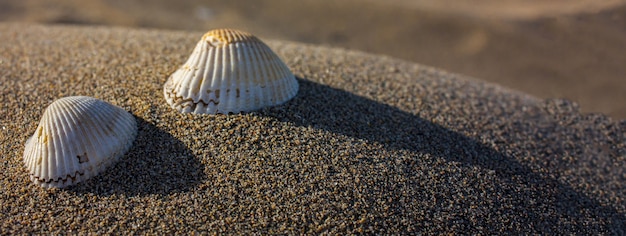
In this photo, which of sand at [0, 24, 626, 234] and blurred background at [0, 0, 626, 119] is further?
blurred background at [0, 0, 626, 119]

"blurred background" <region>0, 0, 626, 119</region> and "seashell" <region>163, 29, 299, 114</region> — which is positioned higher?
"blurred background" <region>0, 0, 626, 119</region>

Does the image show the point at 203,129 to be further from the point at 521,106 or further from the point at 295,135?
the point at 521,106

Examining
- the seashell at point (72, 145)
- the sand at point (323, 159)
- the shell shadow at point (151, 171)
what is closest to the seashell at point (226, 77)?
the sand at point (323, 159)

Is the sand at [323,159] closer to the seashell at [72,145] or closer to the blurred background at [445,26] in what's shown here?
the seashell at [72,145]

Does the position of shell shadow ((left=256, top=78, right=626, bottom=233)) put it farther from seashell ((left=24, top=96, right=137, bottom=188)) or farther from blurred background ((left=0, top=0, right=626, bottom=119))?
blurred background ((left=0, top=0, right=626, bottom=119))

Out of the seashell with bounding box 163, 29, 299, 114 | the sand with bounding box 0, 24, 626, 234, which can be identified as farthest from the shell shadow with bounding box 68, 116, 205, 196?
the seashell with bounding box 163, 29, 299, 114

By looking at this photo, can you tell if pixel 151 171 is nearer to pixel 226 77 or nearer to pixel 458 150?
pixel 226 77
